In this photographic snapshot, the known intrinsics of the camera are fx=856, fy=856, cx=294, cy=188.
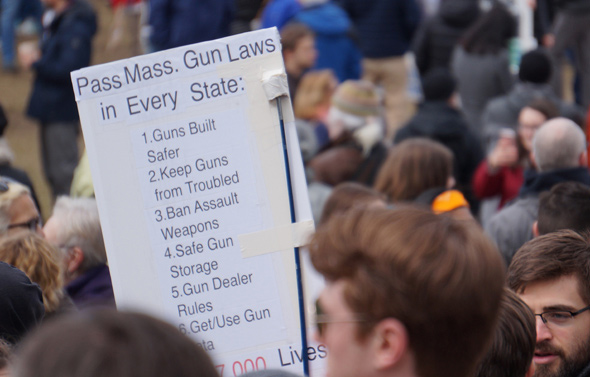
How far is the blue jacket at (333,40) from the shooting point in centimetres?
817

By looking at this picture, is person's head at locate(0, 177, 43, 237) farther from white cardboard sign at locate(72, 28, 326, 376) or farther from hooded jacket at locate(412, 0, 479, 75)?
hooded jacket at locate(412, 0, 479, 75)

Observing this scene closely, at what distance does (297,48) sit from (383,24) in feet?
8.14

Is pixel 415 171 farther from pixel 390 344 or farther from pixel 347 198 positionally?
pixel 390 344

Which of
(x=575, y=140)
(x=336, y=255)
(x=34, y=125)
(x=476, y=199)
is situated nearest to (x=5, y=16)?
(x=34, y=125)

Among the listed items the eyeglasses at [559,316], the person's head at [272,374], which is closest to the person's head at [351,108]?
the eyeglasses at [559,316]

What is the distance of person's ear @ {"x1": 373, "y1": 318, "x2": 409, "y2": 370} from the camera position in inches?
63.6

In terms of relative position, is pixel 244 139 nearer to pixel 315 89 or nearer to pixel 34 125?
pixel 315 89

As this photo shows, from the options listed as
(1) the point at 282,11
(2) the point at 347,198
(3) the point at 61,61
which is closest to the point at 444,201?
(2) the point at 347,198

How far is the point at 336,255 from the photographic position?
5.53ft

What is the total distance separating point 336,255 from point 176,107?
1.03m

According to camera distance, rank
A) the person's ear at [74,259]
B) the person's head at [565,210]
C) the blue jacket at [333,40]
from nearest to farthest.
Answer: the person's head at [565,210] → the person's ear at [74,259] → the blue jacket at [333,40]

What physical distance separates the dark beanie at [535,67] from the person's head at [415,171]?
7.94 ft

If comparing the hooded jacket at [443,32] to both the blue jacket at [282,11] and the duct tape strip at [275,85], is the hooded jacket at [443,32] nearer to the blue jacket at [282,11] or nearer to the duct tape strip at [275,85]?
the blue jacket at [282,11]

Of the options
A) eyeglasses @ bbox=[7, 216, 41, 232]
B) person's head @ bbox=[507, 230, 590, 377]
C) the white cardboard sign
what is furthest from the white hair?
person's head @ bbox=[507, 230, 590, 377]
